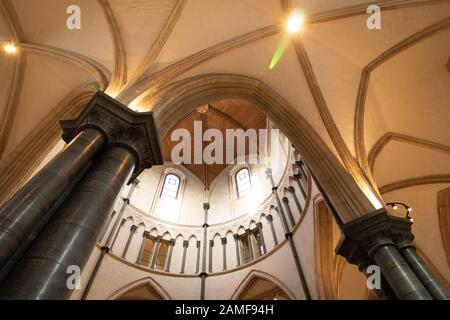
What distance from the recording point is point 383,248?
14.6ft

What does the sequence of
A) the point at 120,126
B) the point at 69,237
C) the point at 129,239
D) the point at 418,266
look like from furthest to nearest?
the point at 129,239
the point at 120,126
the point at 418,266
the point at 69,237

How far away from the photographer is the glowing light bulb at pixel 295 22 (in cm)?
693

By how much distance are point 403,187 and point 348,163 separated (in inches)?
136

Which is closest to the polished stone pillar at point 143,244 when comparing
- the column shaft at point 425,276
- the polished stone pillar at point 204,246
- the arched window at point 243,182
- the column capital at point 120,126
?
the polished stone pillar at point 204,246

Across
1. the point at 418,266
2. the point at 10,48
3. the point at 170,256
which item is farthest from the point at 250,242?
the point at 10,48

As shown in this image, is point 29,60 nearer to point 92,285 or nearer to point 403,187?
point 92,285

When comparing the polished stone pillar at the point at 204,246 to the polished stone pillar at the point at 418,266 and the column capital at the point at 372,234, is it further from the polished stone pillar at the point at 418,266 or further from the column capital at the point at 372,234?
the polished stone pillar at the point at 418,266

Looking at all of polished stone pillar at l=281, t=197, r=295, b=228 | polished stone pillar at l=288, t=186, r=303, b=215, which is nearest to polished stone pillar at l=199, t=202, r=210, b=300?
polished stone pillar at l=281, t=197, r=295, b=228

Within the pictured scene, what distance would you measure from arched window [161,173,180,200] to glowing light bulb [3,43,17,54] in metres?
8.85

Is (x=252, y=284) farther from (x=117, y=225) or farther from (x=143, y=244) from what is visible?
(x=117, y=225)

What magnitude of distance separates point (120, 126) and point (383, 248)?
4234 mm

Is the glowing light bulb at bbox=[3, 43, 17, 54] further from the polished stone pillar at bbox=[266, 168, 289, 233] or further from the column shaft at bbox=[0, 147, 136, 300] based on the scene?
the polished stone pillar at bbox=[266, 168, 289, 233]

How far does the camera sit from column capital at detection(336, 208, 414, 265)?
179 inches
